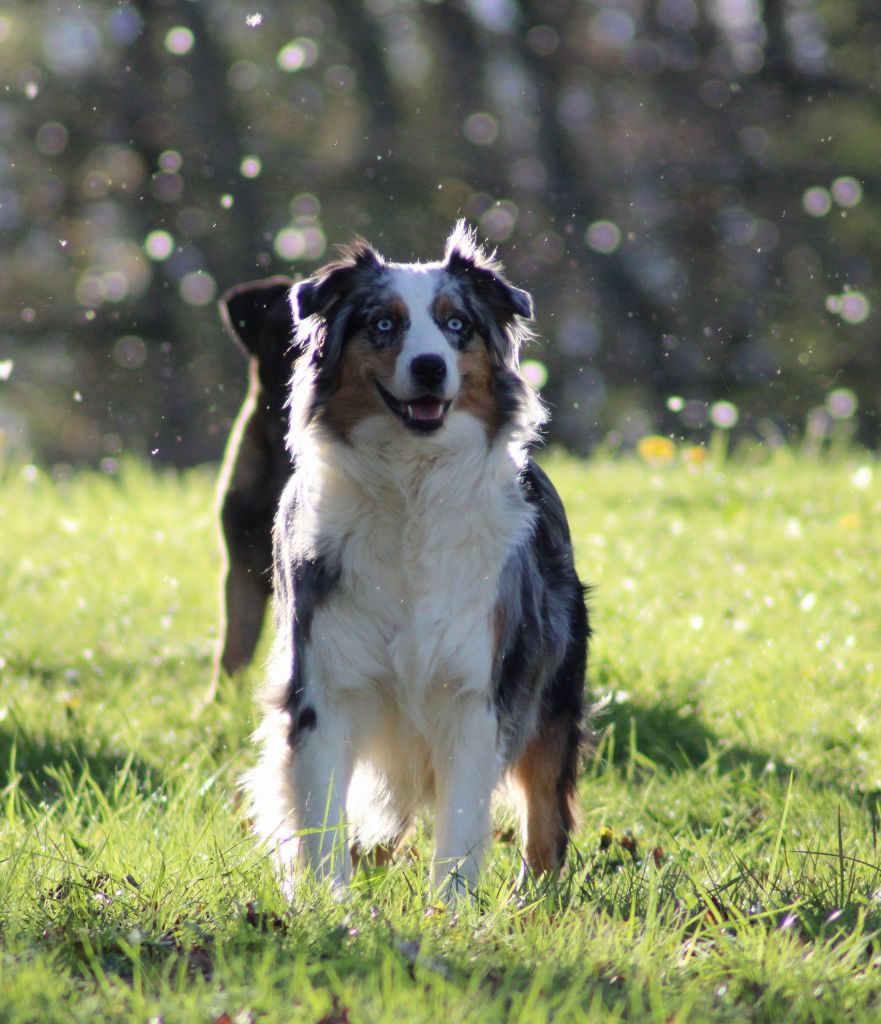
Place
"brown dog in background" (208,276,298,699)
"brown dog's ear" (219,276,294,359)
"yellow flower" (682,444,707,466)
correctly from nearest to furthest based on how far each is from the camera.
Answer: "brown dog in background" (208,276,298,699), "brown dog's ear" (219,276,294,359), "yellow flower" (682,444,707,466)

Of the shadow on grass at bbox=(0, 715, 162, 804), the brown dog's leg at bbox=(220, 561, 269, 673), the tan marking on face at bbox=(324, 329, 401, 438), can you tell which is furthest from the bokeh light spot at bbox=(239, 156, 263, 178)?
the tan marking on face at bbox=(324, 329, 401, 438)

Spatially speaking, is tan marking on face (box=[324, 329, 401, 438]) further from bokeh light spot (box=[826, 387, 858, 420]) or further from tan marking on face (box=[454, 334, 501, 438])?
bokeh light spot (box=[826, 387, 858, 420])

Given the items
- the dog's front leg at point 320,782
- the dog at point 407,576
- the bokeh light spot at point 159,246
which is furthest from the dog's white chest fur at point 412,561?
the bokeh light spot at point 159,246

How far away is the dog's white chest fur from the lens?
3557mm

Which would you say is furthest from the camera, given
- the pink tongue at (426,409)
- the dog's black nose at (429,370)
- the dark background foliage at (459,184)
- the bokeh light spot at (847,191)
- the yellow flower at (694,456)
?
the bokeh light spot at (847,191)

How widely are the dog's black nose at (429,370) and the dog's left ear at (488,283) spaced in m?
0.38

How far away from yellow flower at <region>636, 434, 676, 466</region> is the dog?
6.17 m

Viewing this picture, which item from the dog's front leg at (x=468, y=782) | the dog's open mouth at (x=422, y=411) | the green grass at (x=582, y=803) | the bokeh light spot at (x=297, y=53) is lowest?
the green grass at (x=582, y=803)

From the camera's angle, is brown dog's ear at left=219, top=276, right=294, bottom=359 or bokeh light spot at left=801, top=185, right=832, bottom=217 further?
bokeh light spot at left=801, top=185, right=832, bottom=217

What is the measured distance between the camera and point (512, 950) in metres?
2.96

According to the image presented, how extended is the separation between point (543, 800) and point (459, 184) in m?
14.4

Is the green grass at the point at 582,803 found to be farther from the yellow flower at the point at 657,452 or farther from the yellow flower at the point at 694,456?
the yellow flower at the point at 657,452

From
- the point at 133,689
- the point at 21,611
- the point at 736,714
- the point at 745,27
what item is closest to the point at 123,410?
the point at 745,27

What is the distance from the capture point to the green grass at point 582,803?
9.10 ft
